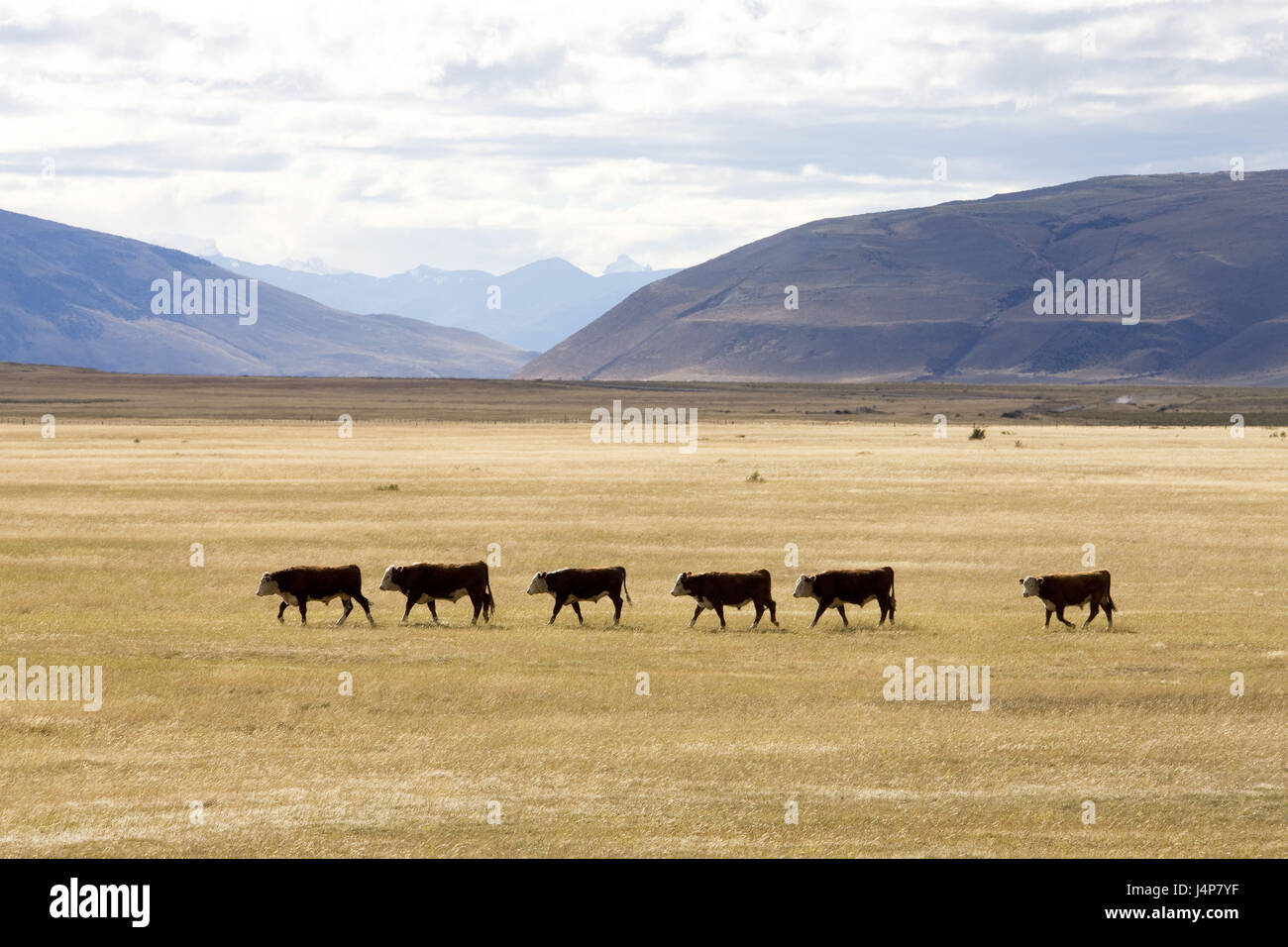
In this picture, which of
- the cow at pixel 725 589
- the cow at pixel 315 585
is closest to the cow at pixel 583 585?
the cow at pixel 725 589

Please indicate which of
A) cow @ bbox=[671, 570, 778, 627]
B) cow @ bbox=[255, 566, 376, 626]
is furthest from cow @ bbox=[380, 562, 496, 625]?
cow @ bbox=[671, 570, 778, 627]

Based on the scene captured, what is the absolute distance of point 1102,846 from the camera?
13.2 metres

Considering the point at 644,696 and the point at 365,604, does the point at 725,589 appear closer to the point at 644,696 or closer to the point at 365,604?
the point at 644,696

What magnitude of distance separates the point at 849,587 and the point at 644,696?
704cm

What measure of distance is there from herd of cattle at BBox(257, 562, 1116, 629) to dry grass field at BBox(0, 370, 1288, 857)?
0.63 m

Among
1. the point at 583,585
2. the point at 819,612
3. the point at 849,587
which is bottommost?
the point at 819,612

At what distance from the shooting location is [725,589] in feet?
84.0

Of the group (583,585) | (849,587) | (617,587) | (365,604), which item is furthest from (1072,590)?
(365,604)

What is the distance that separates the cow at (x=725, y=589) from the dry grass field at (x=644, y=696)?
0.85 metres

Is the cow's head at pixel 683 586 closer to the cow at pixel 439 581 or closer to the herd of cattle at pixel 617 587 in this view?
the herd of cattle at pixel 617 587

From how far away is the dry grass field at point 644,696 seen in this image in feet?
45.8

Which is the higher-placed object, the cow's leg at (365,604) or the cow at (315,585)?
the cow at (315,585)

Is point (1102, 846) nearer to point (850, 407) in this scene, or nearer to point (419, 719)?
point (419, 719)
